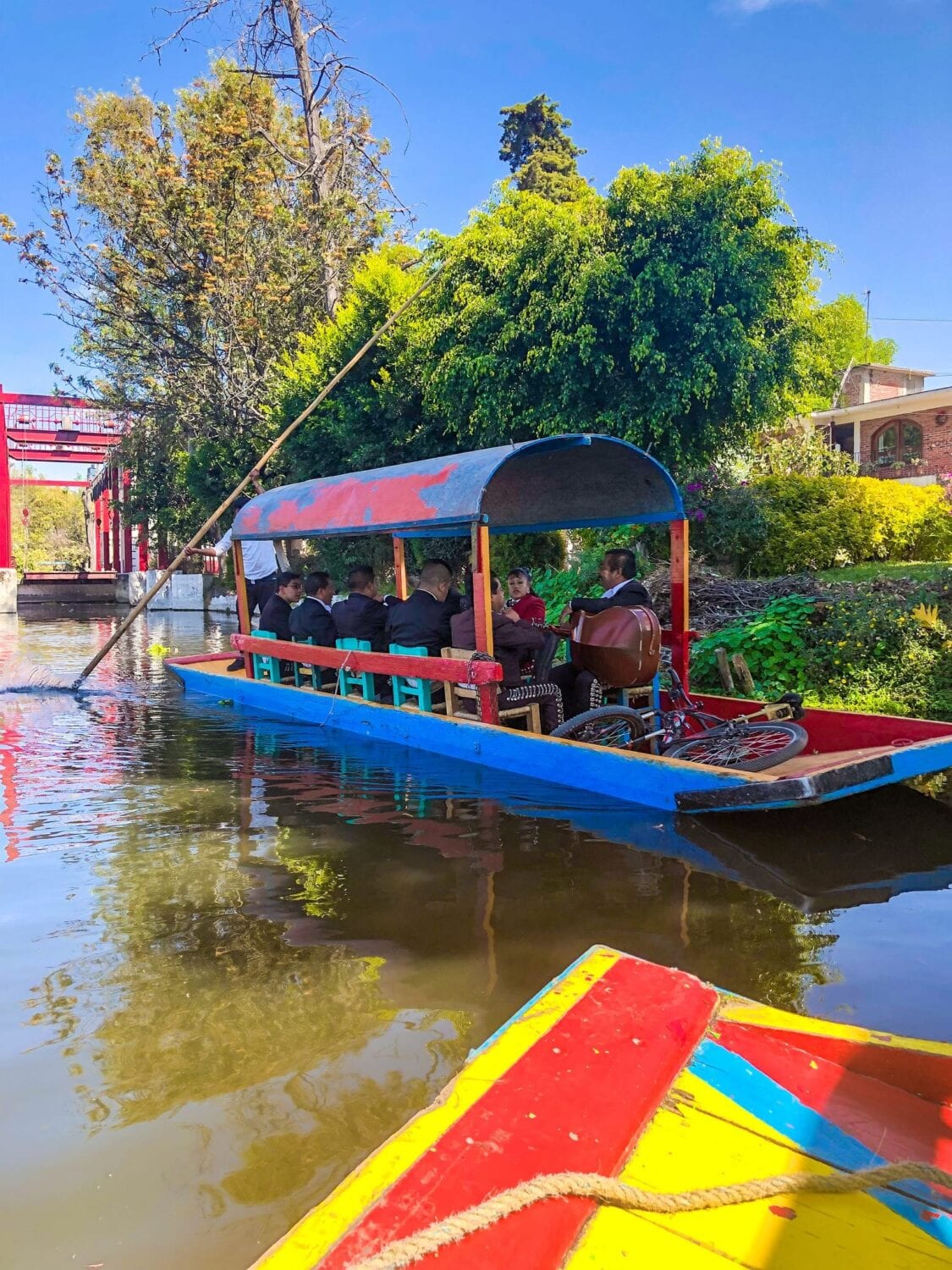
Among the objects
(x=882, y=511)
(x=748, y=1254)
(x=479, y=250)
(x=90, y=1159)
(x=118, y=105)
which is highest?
(x=118, y=105)

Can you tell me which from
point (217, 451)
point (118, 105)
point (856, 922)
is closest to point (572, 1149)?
point (856, 922)

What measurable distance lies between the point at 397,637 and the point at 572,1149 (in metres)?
5.93

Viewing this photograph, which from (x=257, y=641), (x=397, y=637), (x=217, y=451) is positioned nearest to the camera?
(x=397, y=637)

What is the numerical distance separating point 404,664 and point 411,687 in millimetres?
264

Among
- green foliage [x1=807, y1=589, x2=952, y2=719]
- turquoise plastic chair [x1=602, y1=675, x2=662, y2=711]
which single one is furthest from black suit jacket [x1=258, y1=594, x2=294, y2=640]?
green foliage [x1=807, y1=589, x2=952, y2=719]

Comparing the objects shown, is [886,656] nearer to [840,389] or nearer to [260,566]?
[260,566]

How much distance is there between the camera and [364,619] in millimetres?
8578

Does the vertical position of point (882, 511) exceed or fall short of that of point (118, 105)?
it falls short

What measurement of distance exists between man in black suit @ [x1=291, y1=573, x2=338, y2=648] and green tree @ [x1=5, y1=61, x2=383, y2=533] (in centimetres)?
1296

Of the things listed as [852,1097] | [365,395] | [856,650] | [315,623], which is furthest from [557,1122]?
[365,395]

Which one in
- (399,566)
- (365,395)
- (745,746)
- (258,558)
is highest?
(365,395)

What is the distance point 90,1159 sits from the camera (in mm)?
2648

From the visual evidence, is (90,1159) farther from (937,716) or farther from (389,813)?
(937,716)

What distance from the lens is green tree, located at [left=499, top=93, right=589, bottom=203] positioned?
93.0 feet
